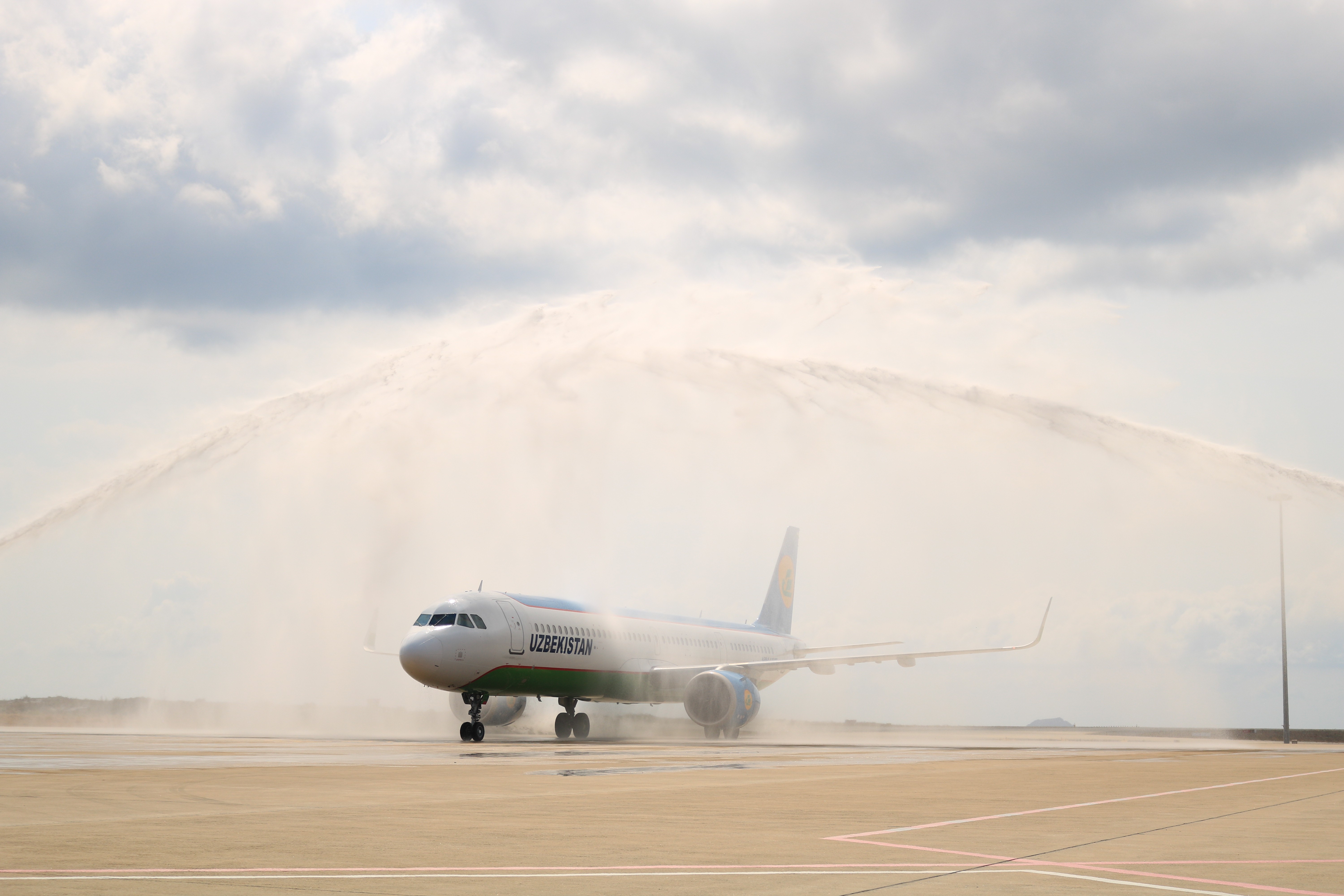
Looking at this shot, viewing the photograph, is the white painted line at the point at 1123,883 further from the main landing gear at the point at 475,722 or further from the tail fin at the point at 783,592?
the tail fin at the point at 783,592

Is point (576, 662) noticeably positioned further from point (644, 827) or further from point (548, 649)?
point (644, 827)

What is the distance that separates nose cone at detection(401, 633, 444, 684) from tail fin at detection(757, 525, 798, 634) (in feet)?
117

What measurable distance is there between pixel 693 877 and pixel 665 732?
5195 cm

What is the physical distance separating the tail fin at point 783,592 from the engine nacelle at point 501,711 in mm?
23317

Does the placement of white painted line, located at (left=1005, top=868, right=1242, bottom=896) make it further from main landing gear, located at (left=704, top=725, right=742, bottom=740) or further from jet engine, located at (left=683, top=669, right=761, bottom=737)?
main landing gear, located at (left=704, top=725, right=742, bottom=740)

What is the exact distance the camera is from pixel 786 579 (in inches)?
3105

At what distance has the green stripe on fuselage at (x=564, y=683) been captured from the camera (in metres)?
44.3

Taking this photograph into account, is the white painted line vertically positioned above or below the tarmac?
Answer: above

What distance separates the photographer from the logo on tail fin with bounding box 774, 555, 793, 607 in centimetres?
7771

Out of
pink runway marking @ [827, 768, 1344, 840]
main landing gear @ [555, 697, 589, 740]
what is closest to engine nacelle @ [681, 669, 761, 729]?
main landing gear @ [555, 697, 589, 740]

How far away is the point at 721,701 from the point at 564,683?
643 centimetres

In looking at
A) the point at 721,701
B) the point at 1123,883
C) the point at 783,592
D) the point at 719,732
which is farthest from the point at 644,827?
the point at 783,592

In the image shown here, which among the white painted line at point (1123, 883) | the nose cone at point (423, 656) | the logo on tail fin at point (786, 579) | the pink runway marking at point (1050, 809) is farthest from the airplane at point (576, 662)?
the white painted line at point (1123, 883)

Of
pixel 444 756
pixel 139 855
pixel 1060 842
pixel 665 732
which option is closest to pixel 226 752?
pixel 444 756
